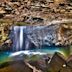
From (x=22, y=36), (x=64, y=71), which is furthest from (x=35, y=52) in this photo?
(x=64, y=71)

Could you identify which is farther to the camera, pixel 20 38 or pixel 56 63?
pixel 20 38

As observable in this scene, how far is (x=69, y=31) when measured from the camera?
5.33 feet

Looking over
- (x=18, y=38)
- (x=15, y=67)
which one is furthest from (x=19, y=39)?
(x=15, y=67)

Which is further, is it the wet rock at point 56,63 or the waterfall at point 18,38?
the waterfall at point 18,38

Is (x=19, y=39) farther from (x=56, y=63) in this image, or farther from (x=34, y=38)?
(x=56, y=63)

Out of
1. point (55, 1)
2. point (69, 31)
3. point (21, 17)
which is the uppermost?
point (55, 1)

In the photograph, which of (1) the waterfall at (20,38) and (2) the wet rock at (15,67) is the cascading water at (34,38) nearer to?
(1) the waterfall at (20,38)

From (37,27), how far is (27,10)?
8.2 inches

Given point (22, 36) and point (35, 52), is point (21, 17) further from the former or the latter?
point (35, 52)

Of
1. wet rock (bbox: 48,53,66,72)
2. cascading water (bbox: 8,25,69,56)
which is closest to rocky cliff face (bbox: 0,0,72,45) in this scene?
cascading water (bbox: 8,25,69,56)

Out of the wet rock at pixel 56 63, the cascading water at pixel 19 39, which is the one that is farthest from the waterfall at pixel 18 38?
the wet rock at pixel 56 63

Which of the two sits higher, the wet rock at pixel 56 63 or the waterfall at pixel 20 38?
the waterfall at pixel 20 38

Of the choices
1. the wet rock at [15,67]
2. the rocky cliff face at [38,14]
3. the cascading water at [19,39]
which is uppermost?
the rocky cliff face at [38,14]

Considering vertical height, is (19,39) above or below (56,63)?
above
